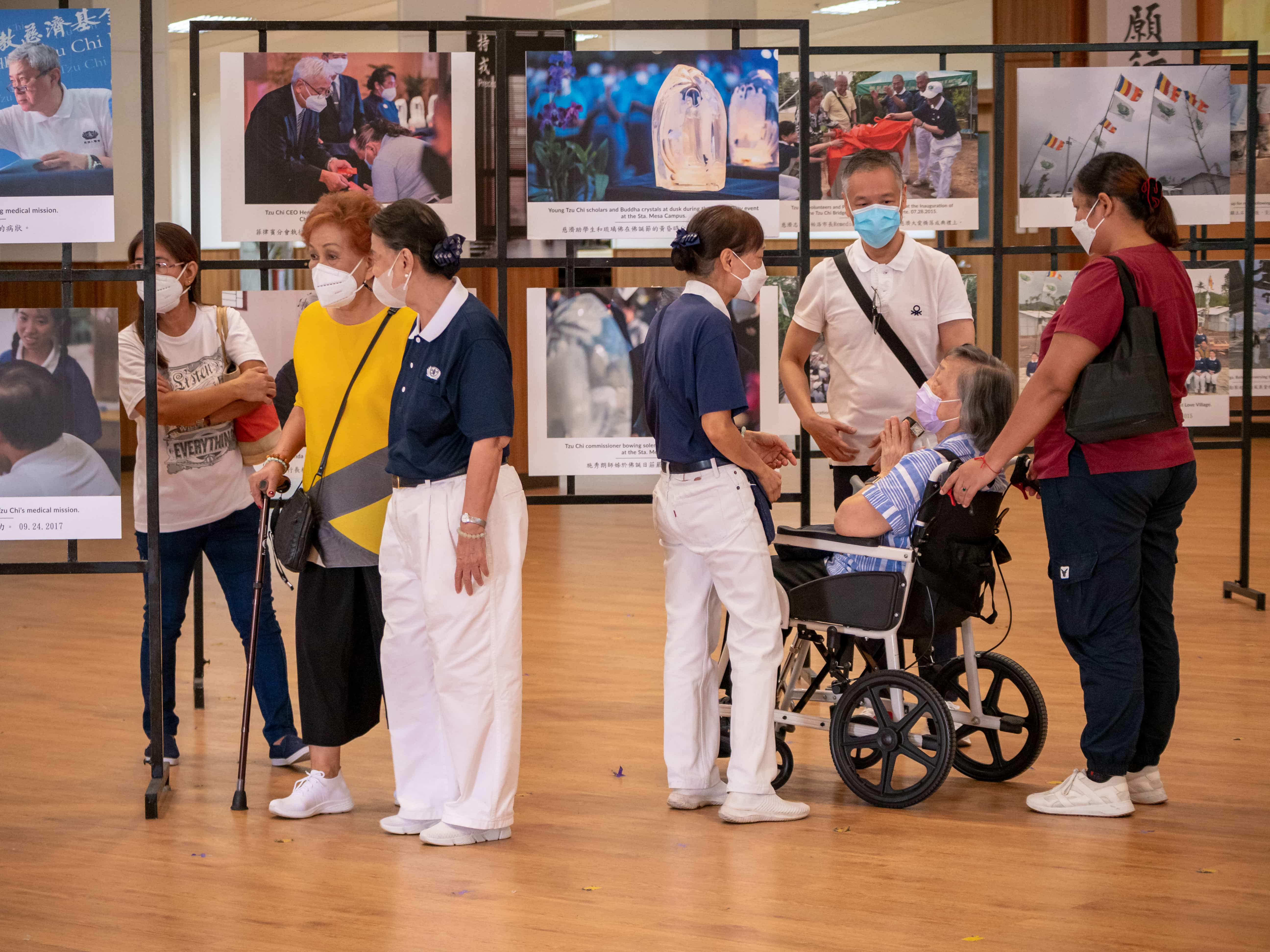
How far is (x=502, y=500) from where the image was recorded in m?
3.26

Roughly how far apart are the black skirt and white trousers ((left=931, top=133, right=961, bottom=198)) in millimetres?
3420

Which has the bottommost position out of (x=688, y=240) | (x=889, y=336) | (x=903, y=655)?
(x=903, y=655)

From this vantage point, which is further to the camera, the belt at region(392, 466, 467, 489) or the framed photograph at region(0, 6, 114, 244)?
the framed photograph at region(0, 6, 114, 244)

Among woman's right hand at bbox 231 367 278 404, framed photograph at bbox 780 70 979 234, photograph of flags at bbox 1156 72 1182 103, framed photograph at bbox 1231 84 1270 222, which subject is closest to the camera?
woman's right hand at bbox 231 367 278 404

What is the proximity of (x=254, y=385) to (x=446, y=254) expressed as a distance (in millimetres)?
1012

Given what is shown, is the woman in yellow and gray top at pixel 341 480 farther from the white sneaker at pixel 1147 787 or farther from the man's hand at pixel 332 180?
the white sneaker at pixel 1147 787

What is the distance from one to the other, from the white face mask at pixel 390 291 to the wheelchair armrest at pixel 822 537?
1217 mm

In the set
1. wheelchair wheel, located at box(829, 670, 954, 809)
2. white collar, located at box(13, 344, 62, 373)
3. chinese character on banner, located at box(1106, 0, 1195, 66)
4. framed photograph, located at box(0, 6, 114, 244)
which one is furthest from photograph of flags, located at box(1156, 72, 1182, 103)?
chinese character on banner, located at box(1106, 0, 1195, 66)

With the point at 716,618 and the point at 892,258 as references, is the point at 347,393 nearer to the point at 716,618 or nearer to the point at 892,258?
the point at 716,618

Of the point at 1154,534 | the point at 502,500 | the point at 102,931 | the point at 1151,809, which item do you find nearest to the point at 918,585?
the point at 1154,534

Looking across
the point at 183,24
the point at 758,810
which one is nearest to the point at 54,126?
the point at 758,810

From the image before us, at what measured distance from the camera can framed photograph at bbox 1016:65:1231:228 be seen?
583cm

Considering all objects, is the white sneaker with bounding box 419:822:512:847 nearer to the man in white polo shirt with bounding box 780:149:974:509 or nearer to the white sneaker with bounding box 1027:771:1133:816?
the white sneaker with bounding box 1027:771:1133:816

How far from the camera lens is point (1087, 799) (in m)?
3.48
